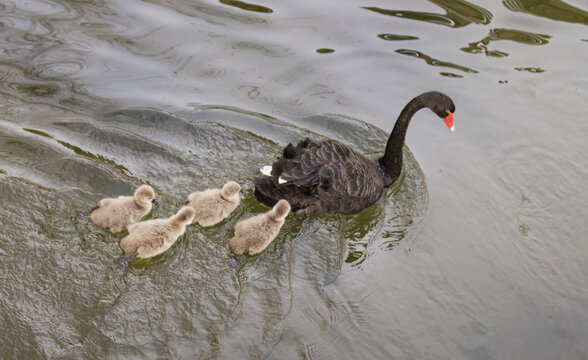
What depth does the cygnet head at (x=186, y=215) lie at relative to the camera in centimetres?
426

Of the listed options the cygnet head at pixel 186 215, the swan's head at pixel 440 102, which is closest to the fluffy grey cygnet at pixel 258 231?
the cygnet head at pixel 186 215

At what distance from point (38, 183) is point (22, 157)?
45cm

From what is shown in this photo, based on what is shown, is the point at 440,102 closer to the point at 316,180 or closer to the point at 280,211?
the point at 316,180

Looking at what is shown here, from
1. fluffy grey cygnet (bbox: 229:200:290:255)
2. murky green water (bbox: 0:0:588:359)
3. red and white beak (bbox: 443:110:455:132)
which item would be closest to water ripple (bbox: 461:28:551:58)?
murky green water (bbox: 0:0:588:359)

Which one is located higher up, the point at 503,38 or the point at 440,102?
the point at 503,38

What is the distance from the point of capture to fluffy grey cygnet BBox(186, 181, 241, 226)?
4.47 m

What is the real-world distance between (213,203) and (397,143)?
1.91 meters

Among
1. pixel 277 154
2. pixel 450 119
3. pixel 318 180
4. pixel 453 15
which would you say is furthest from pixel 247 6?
pixel 318 180

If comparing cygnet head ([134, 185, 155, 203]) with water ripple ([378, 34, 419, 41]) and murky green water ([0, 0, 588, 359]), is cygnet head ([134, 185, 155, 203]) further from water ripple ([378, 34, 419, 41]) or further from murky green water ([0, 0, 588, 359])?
water ripple ([378, 34, 419, 41])

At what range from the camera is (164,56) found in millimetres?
6887

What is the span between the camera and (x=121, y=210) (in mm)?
4227

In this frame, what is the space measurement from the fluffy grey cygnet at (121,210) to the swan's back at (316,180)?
38.1 inches

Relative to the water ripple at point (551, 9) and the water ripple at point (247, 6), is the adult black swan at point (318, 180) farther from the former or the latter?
the water ripple at point (551, 9)

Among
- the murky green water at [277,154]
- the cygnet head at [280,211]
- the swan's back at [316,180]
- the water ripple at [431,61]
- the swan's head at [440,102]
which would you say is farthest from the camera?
the water ripple at [431,61]
